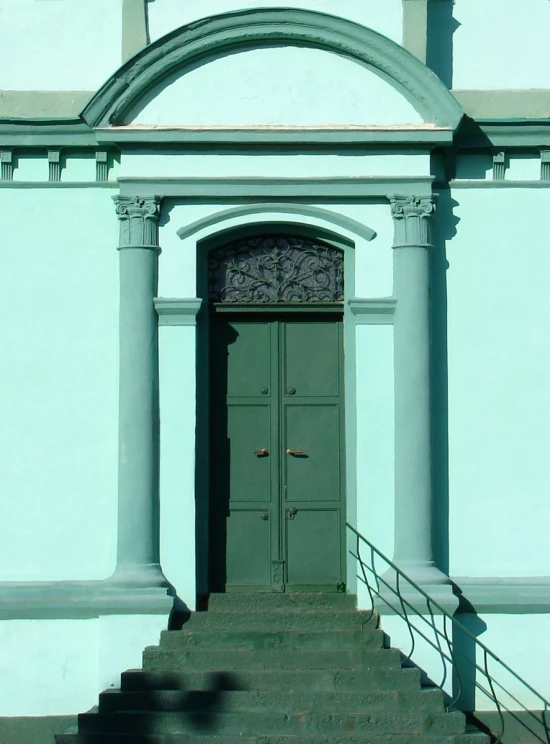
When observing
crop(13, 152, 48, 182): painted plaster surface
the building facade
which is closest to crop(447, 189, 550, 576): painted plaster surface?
the building facade

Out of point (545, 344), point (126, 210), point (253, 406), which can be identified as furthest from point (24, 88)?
point (545, 344)

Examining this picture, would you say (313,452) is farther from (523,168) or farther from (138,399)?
(523,168)

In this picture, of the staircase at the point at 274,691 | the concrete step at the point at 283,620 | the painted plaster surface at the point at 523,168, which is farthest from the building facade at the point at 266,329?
→ the staircase at the point at 274,691

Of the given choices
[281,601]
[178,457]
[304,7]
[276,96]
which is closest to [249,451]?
[178,457]

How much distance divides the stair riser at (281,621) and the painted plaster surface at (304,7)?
14.4ft

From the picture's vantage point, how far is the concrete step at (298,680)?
28.6 feet

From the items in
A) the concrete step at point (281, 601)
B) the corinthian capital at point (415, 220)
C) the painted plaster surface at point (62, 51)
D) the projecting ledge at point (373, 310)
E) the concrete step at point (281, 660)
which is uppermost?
the painted plaster surface at point (62, 51)

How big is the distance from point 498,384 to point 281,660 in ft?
8.79

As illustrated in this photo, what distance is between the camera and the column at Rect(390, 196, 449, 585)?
9.53 meters

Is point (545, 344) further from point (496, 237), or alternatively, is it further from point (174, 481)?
point (174, 481)

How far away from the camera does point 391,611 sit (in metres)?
9.34

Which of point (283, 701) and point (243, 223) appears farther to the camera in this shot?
point (243, 223)

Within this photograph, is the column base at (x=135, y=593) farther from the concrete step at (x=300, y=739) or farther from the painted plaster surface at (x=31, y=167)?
the painted plaster surface at (x=31, y=167)

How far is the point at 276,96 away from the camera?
32.4 feet
